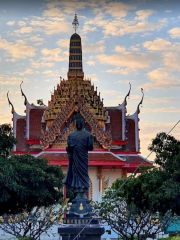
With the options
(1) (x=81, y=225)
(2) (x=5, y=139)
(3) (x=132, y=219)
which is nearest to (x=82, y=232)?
(1) (x=81, y=225)

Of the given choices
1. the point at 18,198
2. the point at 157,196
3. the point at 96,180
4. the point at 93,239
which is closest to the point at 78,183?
Result: the point at 93,239

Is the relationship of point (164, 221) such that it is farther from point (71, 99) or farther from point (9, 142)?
point (71, 99)

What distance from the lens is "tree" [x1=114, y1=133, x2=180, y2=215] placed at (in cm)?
2000

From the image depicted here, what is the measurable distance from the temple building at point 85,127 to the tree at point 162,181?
15013 mm

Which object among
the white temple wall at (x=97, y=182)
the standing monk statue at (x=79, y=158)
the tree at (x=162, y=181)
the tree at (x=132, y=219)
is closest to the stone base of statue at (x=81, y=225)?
the standing monk statue at (x=79, y=158)

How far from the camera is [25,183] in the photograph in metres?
21.9

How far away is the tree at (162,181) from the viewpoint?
20.0m

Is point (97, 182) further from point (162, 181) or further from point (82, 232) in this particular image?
point (82, 232)

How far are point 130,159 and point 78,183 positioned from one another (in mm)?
22989

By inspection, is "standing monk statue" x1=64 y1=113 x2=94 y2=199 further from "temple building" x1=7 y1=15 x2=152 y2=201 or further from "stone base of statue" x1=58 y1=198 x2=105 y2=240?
"temple building" x1=7 y1=15 x2=152 y2=201

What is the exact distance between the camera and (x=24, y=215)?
92.6ft

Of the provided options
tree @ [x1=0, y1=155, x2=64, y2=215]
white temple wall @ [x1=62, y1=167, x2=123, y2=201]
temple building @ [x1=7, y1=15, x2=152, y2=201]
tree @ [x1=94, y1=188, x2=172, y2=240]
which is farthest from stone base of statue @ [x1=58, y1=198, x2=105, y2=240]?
white temple wall @ [x1=62, y1=167, x2=123, y2=201]

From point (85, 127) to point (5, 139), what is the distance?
1797 cm

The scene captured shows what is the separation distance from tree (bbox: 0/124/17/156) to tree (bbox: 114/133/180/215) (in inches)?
186
